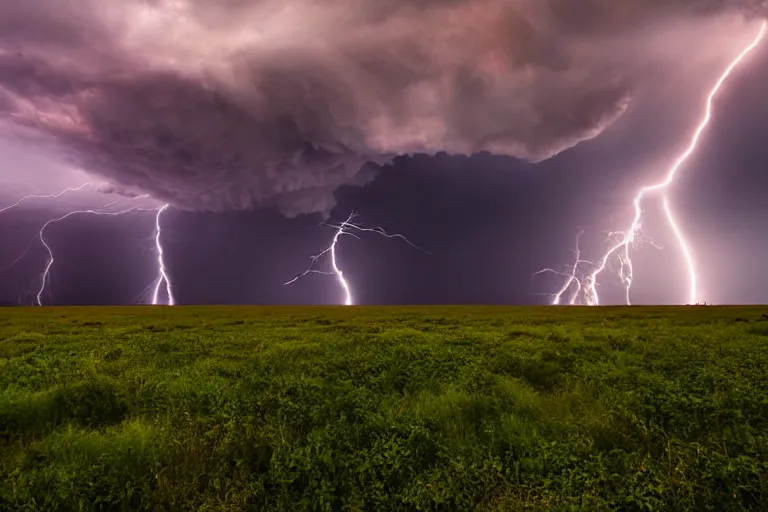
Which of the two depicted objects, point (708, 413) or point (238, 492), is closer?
point (238, 492)

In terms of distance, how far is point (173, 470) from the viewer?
5410 millimetres

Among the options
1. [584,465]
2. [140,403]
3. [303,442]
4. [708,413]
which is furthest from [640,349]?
[140,403]

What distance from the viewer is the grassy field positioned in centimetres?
478

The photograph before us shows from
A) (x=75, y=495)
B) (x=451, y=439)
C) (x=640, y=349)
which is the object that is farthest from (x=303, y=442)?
(x=640, y=349)

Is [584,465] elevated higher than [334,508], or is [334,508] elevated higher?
[584,465]

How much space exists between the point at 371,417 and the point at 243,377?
14.9 feet

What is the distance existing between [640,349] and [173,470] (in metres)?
14.5

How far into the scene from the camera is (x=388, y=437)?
6.09 meters

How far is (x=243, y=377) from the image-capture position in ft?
32.5

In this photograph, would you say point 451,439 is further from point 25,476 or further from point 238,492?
point 25,476

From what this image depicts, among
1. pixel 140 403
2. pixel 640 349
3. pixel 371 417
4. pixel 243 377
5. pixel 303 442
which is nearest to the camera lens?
pixel 303 442

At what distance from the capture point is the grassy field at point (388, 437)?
188 inches

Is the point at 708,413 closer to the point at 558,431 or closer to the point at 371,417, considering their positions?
the point at 558,431

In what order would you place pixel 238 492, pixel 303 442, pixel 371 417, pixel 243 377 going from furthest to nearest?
pixel 243 377, pixel 371 417, pixel 303 442, pixel 238 492
